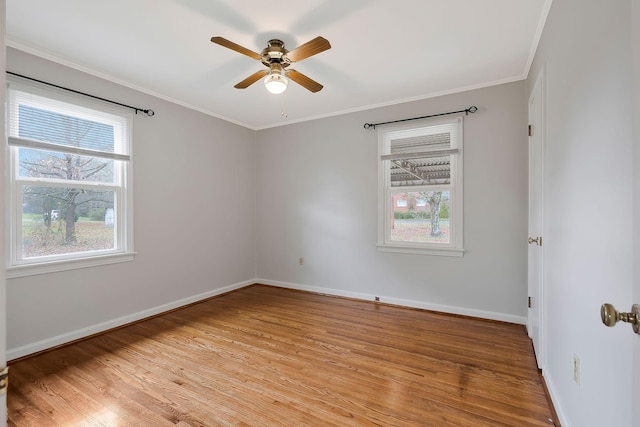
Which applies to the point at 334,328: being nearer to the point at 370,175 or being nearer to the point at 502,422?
the point at 502,422

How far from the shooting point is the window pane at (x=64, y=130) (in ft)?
8.45

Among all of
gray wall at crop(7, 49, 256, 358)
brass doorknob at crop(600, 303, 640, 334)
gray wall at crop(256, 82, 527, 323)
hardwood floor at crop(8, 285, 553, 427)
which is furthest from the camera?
gray wall at crop(256, 82, 527, 323)

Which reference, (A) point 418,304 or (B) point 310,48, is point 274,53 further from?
(A) point 418,304

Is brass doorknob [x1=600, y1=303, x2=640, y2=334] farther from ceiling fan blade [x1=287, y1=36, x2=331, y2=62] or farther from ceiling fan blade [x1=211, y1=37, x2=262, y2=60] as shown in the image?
ceiling fan blade [x1=211, y1=37, x2=262, y2=60]

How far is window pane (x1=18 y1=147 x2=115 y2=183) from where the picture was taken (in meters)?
2.58

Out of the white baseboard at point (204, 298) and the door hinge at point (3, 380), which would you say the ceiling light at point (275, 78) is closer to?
the door hinge at point (3, 380)

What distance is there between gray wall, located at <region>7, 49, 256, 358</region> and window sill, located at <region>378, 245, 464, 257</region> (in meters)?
2.28

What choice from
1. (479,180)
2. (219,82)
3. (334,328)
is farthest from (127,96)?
(479,180)

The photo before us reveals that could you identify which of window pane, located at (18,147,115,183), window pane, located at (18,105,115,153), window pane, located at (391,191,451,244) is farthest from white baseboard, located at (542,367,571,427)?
window pane, located at (18,105,115,153)

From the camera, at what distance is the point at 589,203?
132cm

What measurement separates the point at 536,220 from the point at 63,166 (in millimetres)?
4240

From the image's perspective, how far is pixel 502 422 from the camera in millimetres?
1740

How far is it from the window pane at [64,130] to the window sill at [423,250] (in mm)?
3360

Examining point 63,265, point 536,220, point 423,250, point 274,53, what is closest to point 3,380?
point 274,53
